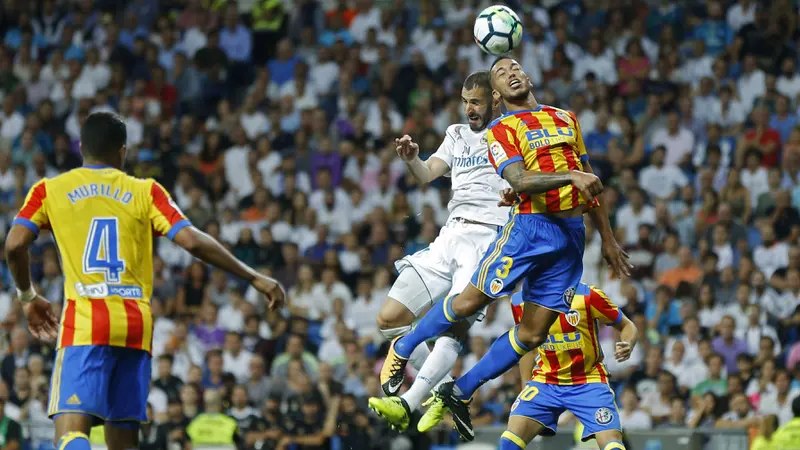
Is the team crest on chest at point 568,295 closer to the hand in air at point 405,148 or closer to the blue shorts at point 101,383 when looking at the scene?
the hand in air at point 405,148

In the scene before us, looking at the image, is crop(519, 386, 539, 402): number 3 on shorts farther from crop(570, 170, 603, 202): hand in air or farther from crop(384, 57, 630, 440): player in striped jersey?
crop(570, 170, 603, 202): hand in air

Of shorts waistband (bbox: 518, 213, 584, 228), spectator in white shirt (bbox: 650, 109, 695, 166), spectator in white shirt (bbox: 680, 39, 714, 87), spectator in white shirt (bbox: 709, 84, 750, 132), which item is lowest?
shorts waistband (bbox: 518, 213, 584, 228)

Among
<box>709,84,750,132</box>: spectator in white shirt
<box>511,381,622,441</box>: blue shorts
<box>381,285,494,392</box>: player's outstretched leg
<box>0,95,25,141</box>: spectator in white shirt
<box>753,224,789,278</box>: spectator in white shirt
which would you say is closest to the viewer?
<box>381,285,494,392</box>: player's outstretched leg

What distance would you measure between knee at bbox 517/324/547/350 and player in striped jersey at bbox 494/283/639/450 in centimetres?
63

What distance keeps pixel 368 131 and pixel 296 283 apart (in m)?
2.92

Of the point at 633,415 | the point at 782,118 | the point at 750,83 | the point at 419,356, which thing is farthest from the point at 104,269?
the point at 750,83

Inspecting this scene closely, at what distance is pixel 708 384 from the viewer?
14.5m

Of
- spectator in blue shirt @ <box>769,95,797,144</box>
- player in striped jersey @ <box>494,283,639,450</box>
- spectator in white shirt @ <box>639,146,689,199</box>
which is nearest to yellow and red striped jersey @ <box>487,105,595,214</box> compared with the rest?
player in striped jersey @ <box>494,283,639,450</box>

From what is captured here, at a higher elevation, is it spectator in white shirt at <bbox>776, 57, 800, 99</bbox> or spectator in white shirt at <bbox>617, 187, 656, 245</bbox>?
spectator in white shirt at <bbox>776, 57, 800, 99</bbox>

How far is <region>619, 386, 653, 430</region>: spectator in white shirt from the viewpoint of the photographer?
13.9 m

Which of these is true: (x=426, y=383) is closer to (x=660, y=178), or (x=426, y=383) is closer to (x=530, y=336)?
(x=530, y=336)

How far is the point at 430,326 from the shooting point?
9.34 metres

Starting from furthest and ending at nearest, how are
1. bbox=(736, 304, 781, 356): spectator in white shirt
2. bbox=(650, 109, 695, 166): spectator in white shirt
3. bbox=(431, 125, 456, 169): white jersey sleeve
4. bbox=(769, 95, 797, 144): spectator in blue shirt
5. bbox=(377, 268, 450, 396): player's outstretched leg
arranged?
bbox=(650, 109, 695, 166): spectator in white shirt, bbox=(769, 95, 797, 144): spectator in blue shirt, bbox=(736, 304, 781, 356): spectator in white shirt, bbox=(431, 125, 456, 169): white jersey sleeve, bbox=(377, 268, 450, 396): player's outstretched leg

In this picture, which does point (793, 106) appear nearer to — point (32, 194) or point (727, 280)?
point (727, 280)
